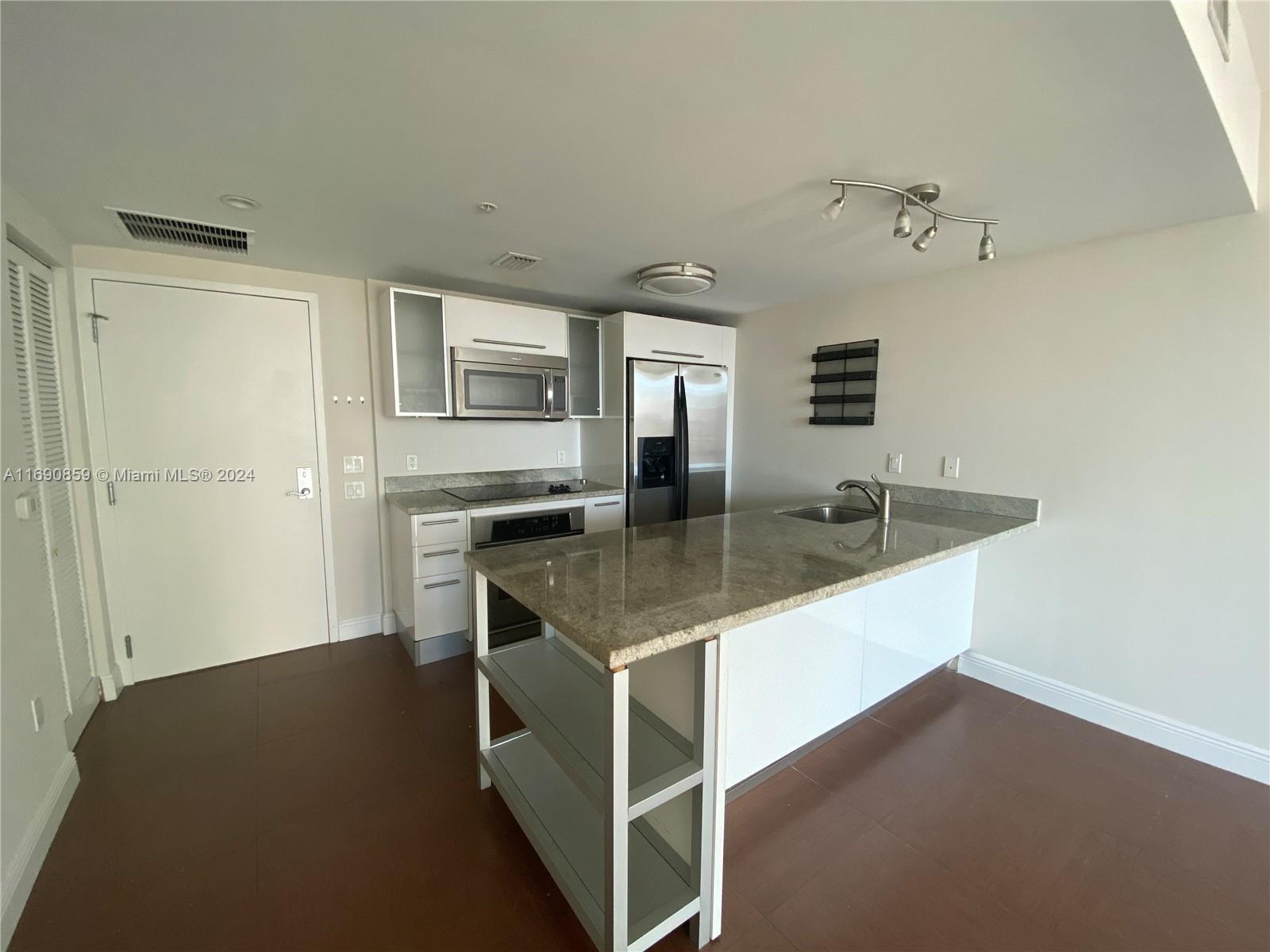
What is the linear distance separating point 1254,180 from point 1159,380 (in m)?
0.73

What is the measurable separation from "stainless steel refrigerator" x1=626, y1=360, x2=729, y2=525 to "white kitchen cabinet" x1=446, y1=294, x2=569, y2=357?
552 mm

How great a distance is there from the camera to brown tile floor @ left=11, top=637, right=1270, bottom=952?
136 centimetres

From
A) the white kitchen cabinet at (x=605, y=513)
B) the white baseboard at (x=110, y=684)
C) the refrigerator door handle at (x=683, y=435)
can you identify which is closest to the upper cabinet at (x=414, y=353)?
the white kitchen cabinet at (x=605, y=513)

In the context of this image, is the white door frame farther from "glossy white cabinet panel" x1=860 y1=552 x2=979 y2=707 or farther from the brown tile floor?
"glossy white cabinet panel" x1=860 y1=552 x2=979 y2=707

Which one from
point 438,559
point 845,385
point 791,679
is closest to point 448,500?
point 438,559

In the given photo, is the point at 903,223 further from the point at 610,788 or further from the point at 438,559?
the point at 438,559

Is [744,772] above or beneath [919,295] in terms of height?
beneath

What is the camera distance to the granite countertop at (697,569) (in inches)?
45.0

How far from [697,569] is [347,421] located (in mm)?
2554

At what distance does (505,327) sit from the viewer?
315 centimetres

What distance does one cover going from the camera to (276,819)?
5.65 ft

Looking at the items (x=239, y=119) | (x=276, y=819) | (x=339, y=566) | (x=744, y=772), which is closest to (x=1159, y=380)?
(x=744, y=772)

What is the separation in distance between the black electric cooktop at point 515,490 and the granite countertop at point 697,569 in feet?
4.05

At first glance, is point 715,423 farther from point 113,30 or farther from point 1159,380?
point 113,30
